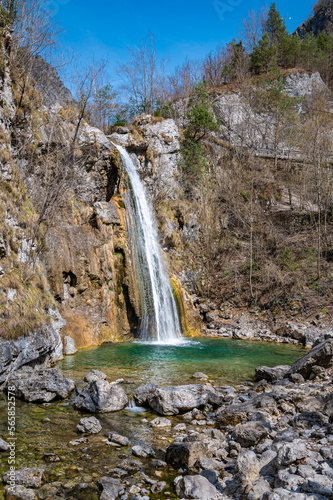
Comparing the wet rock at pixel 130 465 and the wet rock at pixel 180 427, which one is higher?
the wet rock at pixel 130 465

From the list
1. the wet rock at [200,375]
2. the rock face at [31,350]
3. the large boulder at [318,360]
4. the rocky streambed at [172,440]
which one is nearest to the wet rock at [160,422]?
the rocky streambed at [172,440]

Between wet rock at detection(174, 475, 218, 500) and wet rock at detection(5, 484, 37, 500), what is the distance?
52.5 inches

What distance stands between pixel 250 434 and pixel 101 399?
2.41 meters

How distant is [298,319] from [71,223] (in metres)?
10.6

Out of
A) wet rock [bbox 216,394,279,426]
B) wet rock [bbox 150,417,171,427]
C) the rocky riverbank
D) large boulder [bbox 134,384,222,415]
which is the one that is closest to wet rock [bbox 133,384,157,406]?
large boulder [bbox 134,384,222,415]

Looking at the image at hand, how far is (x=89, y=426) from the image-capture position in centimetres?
460

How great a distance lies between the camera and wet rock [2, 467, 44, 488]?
3.29 m

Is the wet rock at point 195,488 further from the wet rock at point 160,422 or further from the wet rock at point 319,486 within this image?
the wet rock at point 160,422

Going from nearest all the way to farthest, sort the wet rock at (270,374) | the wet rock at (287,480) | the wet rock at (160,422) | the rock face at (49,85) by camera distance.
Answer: the wet rock at (287,480) < the wet rock at (160,422) < the wet rock at (270,374) < the rock face at (49,85)

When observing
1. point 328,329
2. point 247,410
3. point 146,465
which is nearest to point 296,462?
point 146,465

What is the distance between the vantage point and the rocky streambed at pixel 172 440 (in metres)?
3.20

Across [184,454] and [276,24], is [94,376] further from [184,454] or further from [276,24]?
[276,24]

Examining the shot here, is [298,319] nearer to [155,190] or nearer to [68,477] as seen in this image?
[155,190]

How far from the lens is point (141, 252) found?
1509cm
